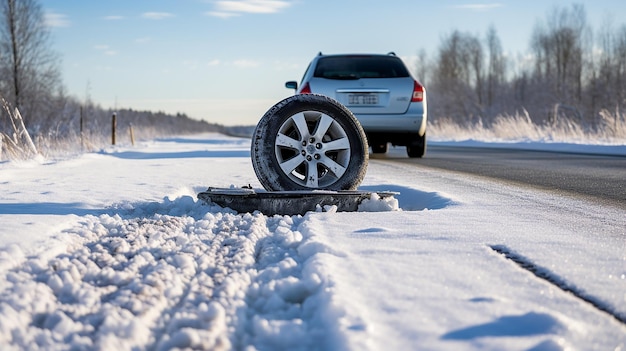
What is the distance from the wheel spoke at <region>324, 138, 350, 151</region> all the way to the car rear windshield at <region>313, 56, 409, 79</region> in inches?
198

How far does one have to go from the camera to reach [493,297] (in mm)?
1900

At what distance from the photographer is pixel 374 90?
9188mm

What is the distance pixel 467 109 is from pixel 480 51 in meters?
11.7

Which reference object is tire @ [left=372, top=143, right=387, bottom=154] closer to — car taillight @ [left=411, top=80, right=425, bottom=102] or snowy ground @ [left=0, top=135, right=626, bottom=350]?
car taillight @ [left=411, top=80, right=425, bottom=102]

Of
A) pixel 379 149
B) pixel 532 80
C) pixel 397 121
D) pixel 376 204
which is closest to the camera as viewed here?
pixel 376 204

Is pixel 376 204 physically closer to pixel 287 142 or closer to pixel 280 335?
pixel 287 142

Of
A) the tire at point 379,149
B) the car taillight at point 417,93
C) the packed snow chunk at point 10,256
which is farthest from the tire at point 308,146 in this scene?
the tire at point 379,149

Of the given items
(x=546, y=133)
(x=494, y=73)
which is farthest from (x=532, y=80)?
(x=546, y=133)

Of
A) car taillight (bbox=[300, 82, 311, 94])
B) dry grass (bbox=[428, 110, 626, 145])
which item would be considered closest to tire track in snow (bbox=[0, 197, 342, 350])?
car taillight (bbox=[300, 82, 311, 94])

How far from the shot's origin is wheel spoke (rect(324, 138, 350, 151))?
4383mm

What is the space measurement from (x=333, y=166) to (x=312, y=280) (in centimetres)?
237

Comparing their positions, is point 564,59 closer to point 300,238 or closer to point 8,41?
point 8,41

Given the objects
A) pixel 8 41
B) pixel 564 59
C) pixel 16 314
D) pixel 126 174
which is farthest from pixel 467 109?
pixel 16 314

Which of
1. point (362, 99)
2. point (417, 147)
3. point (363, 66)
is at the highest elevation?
point (363, 66)
